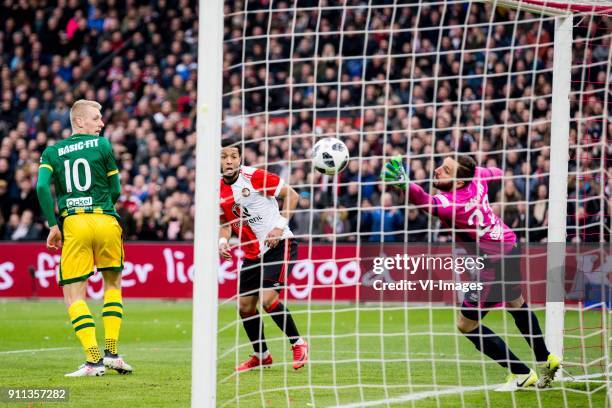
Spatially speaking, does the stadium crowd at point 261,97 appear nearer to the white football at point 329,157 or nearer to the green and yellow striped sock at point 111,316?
the white football at point 329,157

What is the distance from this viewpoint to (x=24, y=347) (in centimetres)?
1054

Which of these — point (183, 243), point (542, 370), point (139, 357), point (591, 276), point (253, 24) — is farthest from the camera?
point (253, 24)

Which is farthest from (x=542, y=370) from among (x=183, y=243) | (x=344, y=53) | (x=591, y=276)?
(x=344, y=53)

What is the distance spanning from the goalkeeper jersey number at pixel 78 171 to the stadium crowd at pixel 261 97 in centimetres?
588

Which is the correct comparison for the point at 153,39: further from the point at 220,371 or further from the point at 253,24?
the point at 220,371

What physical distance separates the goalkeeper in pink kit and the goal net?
17 cm

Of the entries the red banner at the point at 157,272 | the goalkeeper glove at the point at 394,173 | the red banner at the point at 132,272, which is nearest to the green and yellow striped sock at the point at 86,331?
the goalkeeper glove at the point at 394,173

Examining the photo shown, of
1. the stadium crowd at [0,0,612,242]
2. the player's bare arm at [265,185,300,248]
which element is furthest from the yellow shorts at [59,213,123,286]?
the stadium crowd at [0,0,612,242]

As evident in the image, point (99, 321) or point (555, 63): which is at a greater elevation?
point (555, 63)

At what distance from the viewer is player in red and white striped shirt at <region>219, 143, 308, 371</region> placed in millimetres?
8570

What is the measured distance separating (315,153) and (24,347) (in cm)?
476

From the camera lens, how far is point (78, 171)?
Answer: 804 centimetres

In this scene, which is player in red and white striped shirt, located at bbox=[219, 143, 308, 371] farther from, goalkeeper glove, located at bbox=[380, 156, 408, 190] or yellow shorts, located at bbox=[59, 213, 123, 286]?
goalkeeper glove, located at bbox=[380, 156, 408, 190]

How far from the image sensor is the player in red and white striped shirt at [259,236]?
8.57 metres
